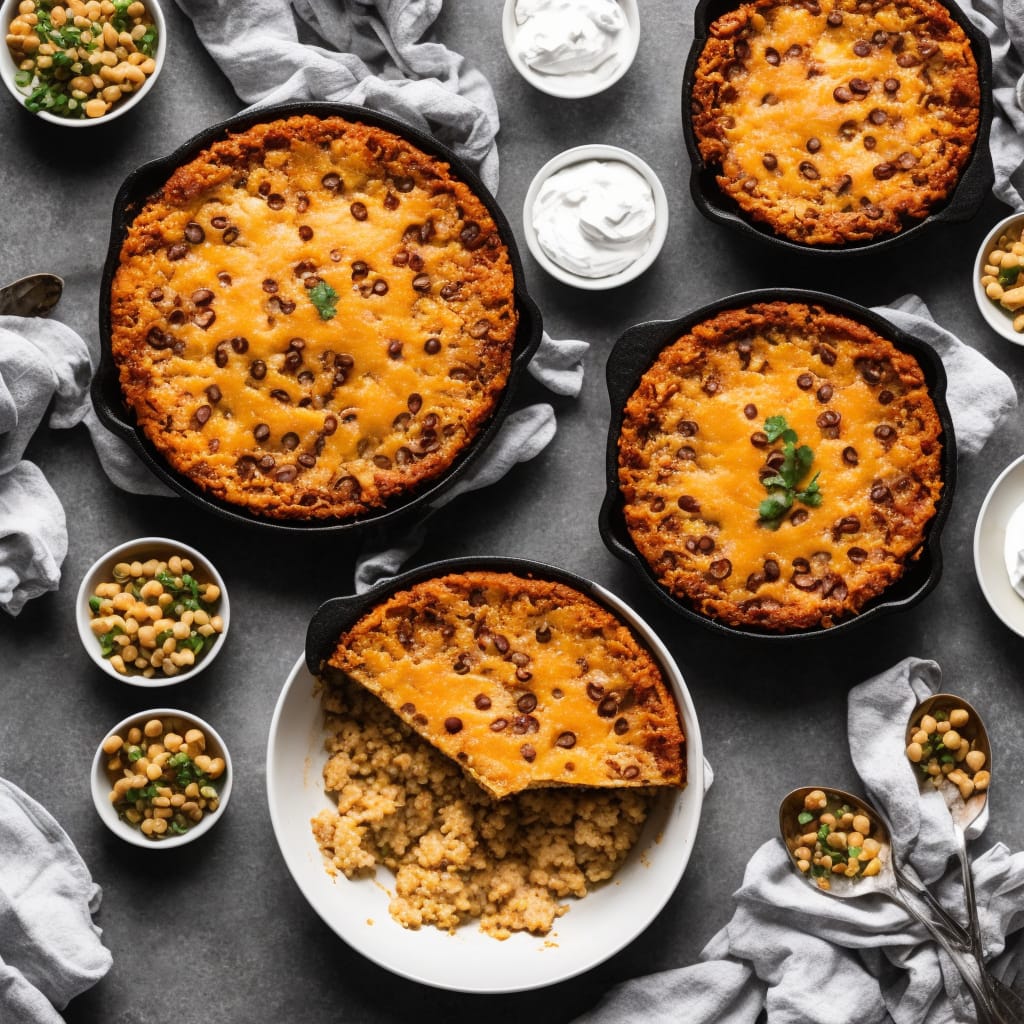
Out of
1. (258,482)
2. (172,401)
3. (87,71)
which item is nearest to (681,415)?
(258,482)

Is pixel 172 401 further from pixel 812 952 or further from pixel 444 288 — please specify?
pixel 812 952

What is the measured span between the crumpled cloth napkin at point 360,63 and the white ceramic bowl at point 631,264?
27 cm

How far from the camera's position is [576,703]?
5.10 m

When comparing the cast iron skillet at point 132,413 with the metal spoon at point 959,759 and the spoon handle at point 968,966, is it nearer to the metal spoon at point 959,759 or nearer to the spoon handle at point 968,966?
the metal spoon at point 959,759

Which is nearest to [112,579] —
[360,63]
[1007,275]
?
[360,63]

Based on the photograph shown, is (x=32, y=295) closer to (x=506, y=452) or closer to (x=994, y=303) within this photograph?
(x=506, y=452)

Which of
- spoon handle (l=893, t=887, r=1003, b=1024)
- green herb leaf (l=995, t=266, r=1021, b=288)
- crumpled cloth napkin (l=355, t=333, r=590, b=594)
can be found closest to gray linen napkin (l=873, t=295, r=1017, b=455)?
green herb leaf (l=995, t=266, r=1021, b=288)

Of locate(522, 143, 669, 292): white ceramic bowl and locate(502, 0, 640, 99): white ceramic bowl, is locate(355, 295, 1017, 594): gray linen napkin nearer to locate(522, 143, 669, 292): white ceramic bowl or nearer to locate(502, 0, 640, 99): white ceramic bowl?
locate(522, 143, 669, 292): white ceramic bowl

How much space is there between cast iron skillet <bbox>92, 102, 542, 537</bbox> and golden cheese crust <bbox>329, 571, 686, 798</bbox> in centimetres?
39

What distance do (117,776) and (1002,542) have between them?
3925 mm

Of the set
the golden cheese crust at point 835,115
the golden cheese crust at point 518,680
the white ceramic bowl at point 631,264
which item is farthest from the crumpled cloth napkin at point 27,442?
the golden cheese crust at point 835,115

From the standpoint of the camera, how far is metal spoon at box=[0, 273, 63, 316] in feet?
18.1

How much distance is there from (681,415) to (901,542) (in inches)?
40.6

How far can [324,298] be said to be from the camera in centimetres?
511
